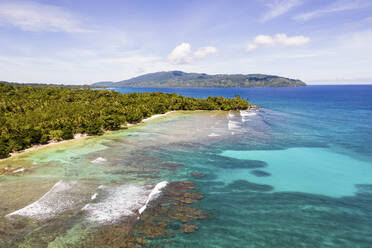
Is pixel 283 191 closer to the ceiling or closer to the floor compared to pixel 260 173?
closer to the floor

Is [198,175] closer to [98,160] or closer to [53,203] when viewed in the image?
[98,160]

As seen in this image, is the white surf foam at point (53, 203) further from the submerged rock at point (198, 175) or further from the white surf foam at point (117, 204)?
the submerged rock at point (198, 175)

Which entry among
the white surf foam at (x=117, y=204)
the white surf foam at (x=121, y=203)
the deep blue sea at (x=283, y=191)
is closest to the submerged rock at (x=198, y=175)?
the deep blue sea at (x=283, y=191)

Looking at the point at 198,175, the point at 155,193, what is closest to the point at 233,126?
the point at 198,175

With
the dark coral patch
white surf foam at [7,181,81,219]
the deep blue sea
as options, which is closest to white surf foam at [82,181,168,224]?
white surf foam at [7,181,81,219]

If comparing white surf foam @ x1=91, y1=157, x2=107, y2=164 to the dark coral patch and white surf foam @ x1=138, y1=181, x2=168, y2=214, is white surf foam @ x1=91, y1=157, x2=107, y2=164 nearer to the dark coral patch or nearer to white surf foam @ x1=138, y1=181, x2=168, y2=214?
white surf foam @ x1=138, y1=181, x2=168, y2=214

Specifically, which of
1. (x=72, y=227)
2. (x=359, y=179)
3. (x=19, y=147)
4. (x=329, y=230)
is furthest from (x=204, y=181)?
(x=19, y=147)
